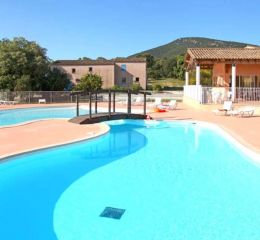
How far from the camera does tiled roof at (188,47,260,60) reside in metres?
22.5

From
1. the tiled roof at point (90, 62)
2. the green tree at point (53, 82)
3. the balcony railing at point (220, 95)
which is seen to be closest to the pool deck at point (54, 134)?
the balcony railing at point (220, 95)

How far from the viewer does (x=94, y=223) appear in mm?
5531

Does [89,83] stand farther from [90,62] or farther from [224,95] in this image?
[224,95]

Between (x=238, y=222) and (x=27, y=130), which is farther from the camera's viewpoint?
(x=27, y=130)

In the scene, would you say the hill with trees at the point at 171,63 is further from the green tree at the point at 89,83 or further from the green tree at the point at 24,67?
the green tree at the point at 24,67

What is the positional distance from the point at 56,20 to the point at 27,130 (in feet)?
49.5

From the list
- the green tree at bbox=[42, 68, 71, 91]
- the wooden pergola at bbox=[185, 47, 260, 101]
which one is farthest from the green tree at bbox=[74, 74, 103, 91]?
the wooden pergola at bbox=[185, 47, 260, 101]

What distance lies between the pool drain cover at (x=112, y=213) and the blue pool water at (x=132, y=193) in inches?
3.6

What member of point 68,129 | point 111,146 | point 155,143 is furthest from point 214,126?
point 68,129

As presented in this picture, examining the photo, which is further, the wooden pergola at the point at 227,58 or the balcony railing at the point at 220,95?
the wooden pergola at the point at 227,58

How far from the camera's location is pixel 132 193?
7.09 metres

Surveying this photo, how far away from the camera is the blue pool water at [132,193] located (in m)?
5.26

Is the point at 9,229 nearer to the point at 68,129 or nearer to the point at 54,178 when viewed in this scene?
the point at 54,178

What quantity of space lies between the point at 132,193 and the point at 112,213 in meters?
1.17
